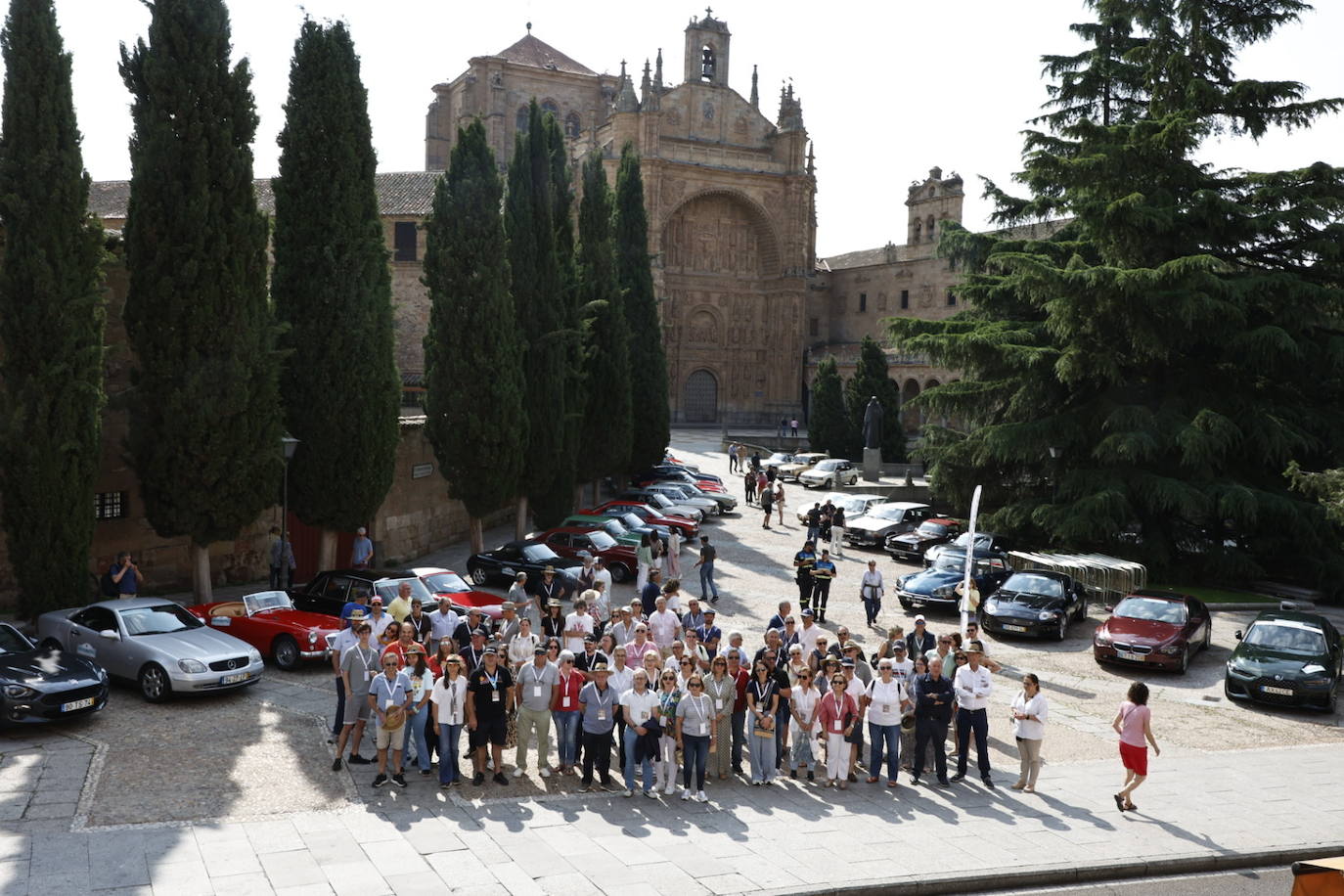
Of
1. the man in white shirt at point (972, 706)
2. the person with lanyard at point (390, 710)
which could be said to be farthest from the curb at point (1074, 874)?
the person with lanyard at point (390, 710)

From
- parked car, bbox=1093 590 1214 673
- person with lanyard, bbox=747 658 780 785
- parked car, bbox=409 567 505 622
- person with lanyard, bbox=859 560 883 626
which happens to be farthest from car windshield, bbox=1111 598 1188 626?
parked car, bbox=409 567 505 622

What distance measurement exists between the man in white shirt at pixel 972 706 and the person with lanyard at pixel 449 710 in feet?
17.1

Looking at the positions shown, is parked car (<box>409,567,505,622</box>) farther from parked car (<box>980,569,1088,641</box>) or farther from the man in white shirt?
parked car (<box>980,569,1088,641</box>)

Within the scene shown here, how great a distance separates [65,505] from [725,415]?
60199mm

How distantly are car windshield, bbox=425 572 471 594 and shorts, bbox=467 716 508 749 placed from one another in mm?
6836

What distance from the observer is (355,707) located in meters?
10.8

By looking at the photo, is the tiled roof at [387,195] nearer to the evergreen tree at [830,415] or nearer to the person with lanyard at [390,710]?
the evergreen tree at [830,415]

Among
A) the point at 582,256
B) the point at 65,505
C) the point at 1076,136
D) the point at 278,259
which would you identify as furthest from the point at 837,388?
the point at 65,505

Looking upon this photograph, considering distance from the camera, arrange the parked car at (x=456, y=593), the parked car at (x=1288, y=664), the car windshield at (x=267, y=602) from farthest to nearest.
Answer: 1. the parked car at (x=456, y=593)
2. the car windshield at (x=267, y=602)
3. the parked car at (x=1288, y=664)

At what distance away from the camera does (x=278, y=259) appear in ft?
67.2

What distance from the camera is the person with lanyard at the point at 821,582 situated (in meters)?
19.7

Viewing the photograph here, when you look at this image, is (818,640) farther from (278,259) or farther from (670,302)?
(670,302)

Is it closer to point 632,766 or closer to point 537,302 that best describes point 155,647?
point 632,766

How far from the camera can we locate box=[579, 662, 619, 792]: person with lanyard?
1058 cm
